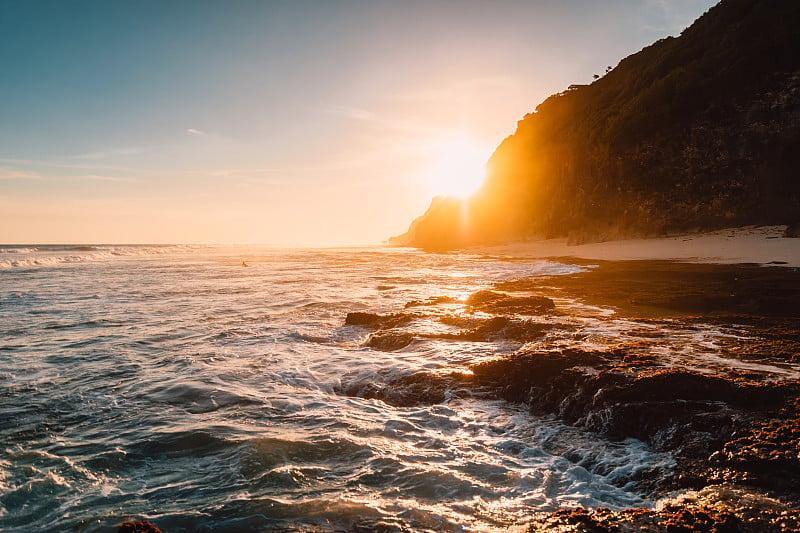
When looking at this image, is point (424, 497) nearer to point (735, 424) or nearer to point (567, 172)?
point (735, 424)

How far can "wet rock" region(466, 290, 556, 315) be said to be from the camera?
11.7 meters

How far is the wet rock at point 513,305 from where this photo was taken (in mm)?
11703

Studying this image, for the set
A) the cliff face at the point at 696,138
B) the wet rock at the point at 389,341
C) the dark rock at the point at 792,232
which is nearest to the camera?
the wet rock at the point at 389,341

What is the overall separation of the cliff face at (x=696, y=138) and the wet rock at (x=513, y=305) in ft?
91.5

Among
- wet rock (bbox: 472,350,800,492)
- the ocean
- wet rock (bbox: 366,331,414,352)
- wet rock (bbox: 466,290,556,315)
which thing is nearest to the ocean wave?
the ocean

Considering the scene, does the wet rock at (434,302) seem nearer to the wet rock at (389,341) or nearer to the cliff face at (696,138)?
the wet rock at (389,341)

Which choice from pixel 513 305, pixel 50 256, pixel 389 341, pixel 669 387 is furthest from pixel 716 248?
pixel 50 256

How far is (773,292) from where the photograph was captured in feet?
39.0

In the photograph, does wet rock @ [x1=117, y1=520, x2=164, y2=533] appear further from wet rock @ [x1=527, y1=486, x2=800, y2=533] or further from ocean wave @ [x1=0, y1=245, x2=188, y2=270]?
ocean wave @ [x1=0, y1=245, x2=188, y2=270]

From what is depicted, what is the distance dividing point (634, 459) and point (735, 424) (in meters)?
1.21

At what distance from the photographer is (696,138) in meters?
32.1

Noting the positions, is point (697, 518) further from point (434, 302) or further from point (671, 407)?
point (434, 302)

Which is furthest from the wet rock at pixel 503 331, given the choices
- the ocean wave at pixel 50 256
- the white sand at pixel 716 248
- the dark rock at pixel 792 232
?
the ocean wave at pixel 50 256

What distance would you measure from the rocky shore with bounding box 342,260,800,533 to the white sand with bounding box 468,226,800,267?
11905 millimetres
